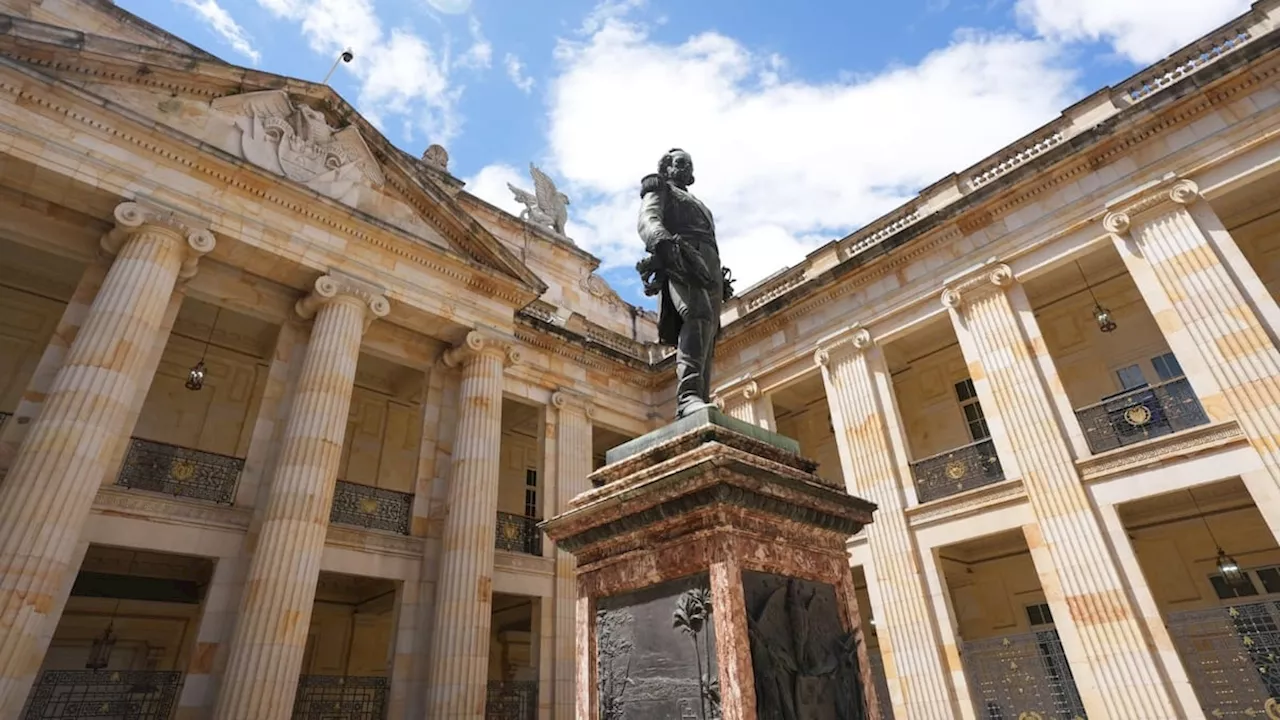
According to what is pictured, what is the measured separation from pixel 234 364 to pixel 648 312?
11.4 meters

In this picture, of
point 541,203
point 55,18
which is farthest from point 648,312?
point 55,18

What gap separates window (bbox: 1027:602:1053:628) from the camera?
12.0 m

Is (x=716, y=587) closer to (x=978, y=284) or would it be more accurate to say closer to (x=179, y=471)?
(x=179, y=471)

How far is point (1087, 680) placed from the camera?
8305 millimetres

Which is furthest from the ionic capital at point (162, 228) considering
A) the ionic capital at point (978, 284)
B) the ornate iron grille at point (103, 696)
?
the ionic capital at point (978, 284)

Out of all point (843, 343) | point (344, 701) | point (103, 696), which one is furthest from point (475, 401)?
point (843, 343)

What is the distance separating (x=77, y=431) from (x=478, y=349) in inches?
222

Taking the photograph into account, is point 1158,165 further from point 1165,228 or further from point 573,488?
point 573,488

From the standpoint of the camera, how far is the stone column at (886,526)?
9.56m

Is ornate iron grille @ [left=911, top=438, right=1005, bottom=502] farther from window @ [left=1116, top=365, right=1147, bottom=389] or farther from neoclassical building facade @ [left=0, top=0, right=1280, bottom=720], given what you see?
window @ [left=1116, top=365, right=1147, bottom=389]

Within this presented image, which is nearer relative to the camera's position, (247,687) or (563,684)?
(247,687)

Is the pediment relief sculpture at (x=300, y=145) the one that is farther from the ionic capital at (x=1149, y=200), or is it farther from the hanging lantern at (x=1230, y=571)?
the hanging lantern at (x=1230, y=571)

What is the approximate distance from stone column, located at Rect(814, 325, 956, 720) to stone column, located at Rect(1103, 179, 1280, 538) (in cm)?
407

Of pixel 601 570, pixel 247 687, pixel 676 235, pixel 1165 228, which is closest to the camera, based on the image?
pixel 601 570
